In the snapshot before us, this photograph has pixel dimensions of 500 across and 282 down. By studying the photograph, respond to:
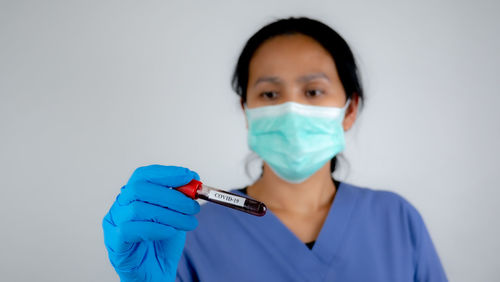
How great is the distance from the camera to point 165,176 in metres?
0.61

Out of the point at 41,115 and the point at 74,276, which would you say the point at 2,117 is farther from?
the point at 74,276

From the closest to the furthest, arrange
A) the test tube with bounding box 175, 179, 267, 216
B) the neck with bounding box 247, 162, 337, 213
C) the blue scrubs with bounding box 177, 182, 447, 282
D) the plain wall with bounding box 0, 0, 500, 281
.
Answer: the test tube with bounding box 175, 179, 267, 216 → the blue scrubs with bounding box 177, 182, 447, 282 → the neck with bounding box 247, 162, 337, 213 → the plain wall with bounding box 0, 0, 500, 281

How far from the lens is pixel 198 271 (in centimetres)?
81

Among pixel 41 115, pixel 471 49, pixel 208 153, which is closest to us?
pixel 41 115

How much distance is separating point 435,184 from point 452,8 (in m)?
0.66

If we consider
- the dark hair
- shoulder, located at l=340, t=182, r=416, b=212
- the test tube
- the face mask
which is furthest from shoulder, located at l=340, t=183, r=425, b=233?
the test tube

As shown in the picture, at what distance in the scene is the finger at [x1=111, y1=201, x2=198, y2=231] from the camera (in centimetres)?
60

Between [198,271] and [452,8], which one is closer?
[198,271]

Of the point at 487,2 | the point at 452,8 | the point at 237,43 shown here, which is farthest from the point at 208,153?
the point at 487,2

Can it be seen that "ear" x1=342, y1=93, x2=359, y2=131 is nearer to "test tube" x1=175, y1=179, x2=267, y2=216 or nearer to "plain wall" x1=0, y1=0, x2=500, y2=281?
"plain wall" x1=0, y1=0, x2=500, y2=281

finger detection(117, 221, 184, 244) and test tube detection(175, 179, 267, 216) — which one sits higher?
test tube detection(175, 179, 267, 216)

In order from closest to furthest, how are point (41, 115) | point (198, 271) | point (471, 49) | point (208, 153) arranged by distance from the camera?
point (198, 271), point (41, 115), point (208, 153), point (471, 49)

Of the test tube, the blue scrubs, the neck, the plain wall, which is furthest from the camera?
the plain wall

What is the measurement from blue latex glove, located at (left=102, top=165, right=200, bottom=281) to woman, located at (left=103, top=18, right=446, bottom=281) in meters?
0.19
